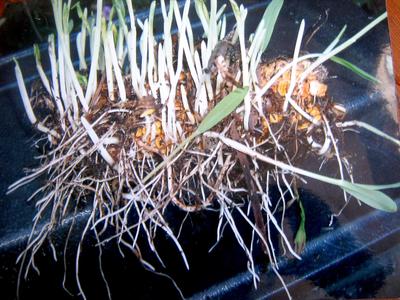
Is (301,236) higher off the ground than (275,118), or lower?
lower

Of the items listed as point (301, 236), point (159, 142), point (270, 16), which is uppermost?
point (270, 16)

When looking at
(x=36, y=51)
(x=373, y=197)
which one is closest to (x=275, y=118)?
(x=373, y=197)

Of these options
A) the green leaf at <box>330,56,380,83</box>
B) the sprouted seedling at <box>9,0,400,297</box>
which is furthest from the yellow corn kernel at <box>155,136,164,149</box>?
the green leaf at <box>330,56,380,83</box>

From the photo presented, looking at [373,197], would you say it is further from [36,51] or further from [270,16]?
[36,51]

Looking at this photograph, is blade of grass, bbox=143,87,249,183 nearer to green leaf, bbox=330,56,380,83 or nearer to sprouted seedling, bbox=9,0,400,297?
sprouted seedling, bbox=9,0,400,297

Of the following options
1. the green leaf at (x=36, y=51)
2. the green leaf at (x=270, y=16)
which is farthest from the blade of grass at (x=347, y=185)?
the green leaf at (x=36, y=51)

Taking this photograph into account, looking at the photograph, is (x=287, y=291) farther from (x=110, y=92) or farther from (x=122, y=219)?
(x=110, y=92)
